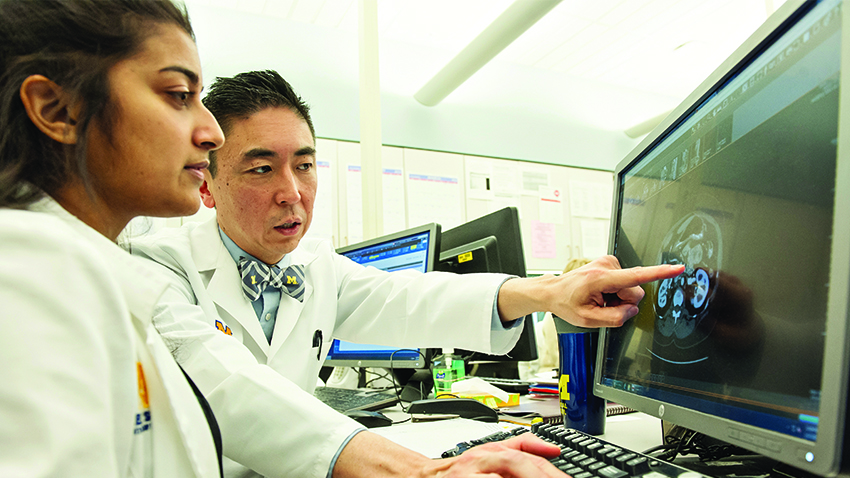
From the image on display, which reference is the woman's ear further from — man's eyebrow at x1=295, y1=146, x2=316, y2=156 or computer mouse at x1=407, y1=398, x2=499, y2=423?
computer mouse at x1=407, y1=398, x2=499, y2=423

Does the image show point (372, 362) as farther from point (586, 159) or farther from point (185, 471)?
point (586, 159)

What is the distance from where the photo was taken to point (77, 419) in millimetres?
356

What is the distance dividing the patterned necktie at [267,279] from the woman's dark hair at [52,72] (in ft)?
2.00

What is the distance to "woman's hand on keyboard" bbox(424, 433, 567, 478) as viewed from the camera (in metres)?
0.48

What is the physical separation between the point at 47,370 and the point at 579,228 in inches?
159

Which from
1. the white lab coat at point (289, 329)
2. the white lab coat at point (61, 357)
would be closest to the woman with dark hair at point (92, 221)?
the white lab coat at point (61, 357)

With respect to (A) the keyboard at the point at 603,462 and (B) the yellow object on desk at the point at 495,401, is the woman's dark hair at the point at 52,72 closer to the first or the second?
(A) the keyboard at the point at 603,462

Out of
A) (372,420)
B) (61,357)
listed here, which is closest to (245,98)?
(372,420)

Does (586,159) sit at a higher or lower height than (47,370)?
higher

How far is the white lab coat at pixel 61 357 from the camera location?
334mm

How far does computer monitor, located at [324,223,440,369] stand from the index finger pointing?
71 cm

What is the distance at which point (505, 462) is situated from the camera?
0.49m

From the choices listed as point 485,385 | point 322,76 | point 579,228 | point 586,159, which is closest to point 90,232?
point 485,385

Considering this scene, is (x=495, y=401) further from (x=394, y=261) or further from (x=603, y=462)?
(x=603, y=462)
